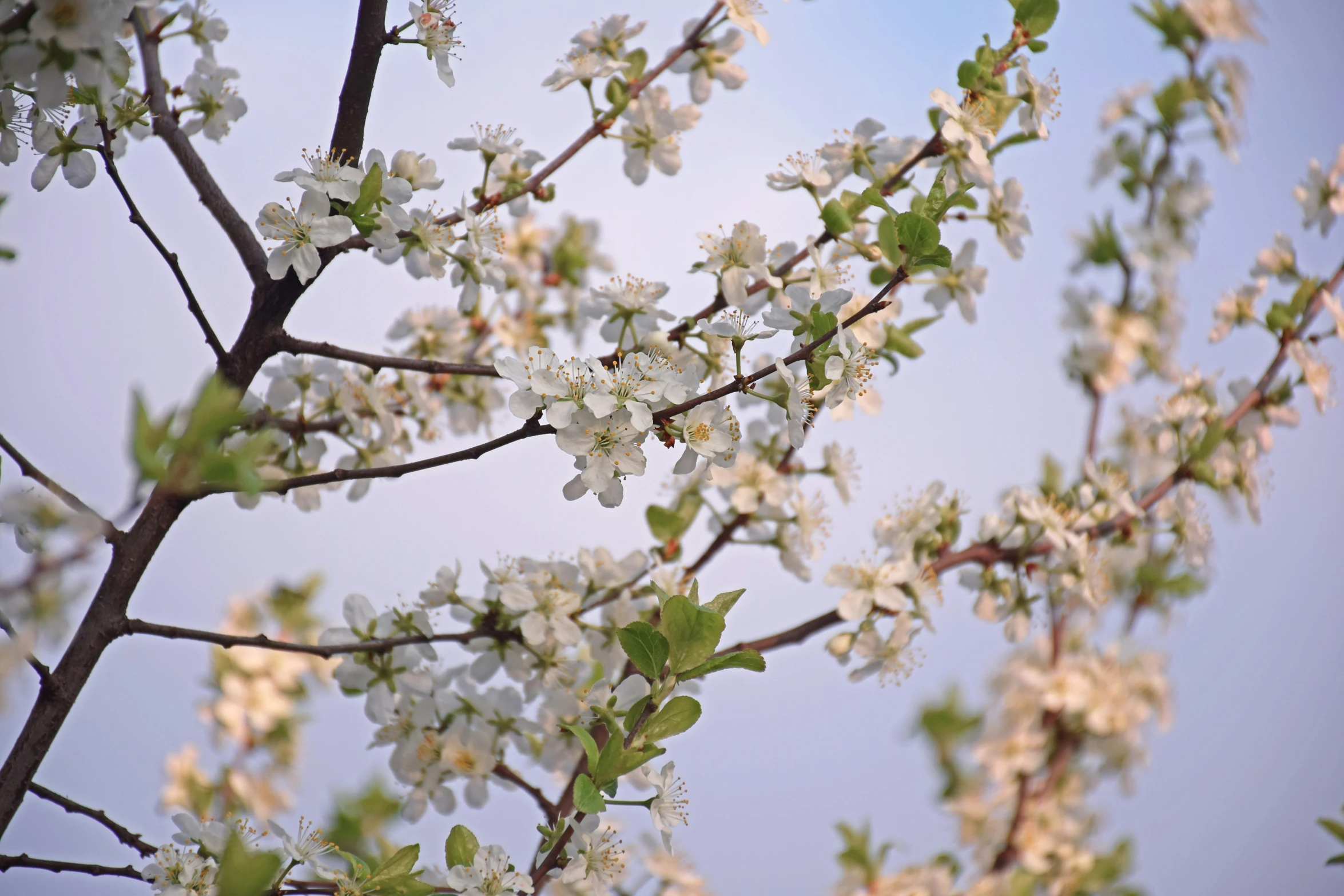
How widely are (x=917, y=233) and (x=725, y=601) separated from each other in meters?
0.37

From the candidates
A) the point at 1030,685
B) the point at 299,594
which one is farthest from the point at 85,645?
the point at 1030,685

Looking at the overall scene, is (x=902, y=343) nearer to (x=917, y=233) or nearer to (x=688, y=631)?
(x=917, y=233)

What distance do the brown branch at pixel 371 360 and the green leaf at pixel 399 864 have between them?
457 millimetres

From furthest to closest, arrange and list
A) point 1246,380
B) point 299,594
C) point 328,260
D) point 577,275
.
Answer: point 299,594, point 577,275, point 1246,380, point 328,260

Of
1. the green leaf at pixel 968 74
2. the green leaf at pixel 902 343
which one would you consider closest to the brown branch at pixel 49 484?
the green leaf at pixel 902 343

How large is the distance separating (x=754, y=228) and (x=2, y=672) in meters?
0.86

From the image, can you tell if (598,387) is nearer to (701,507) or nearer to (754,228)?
(754,228)

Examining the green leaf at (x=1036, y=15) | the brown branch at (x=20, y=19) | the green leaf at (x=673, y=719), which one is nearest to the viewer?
the brown branch at (x=20, y=19)

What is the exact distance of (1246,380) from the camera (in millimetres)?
1527

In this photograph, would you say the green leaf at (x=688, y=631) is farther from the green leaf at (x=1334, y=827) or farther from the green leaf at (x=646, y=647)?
the green leaf at (x=1334, y=827)

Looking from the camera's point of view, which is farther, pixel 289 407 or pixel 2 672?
pixel 289 407

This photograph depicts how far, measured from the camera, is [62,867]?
33.5 inches

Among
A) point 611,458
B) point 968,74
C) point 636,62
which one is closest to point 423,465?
point 611,458

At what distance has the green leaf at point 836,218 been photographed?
101cm
